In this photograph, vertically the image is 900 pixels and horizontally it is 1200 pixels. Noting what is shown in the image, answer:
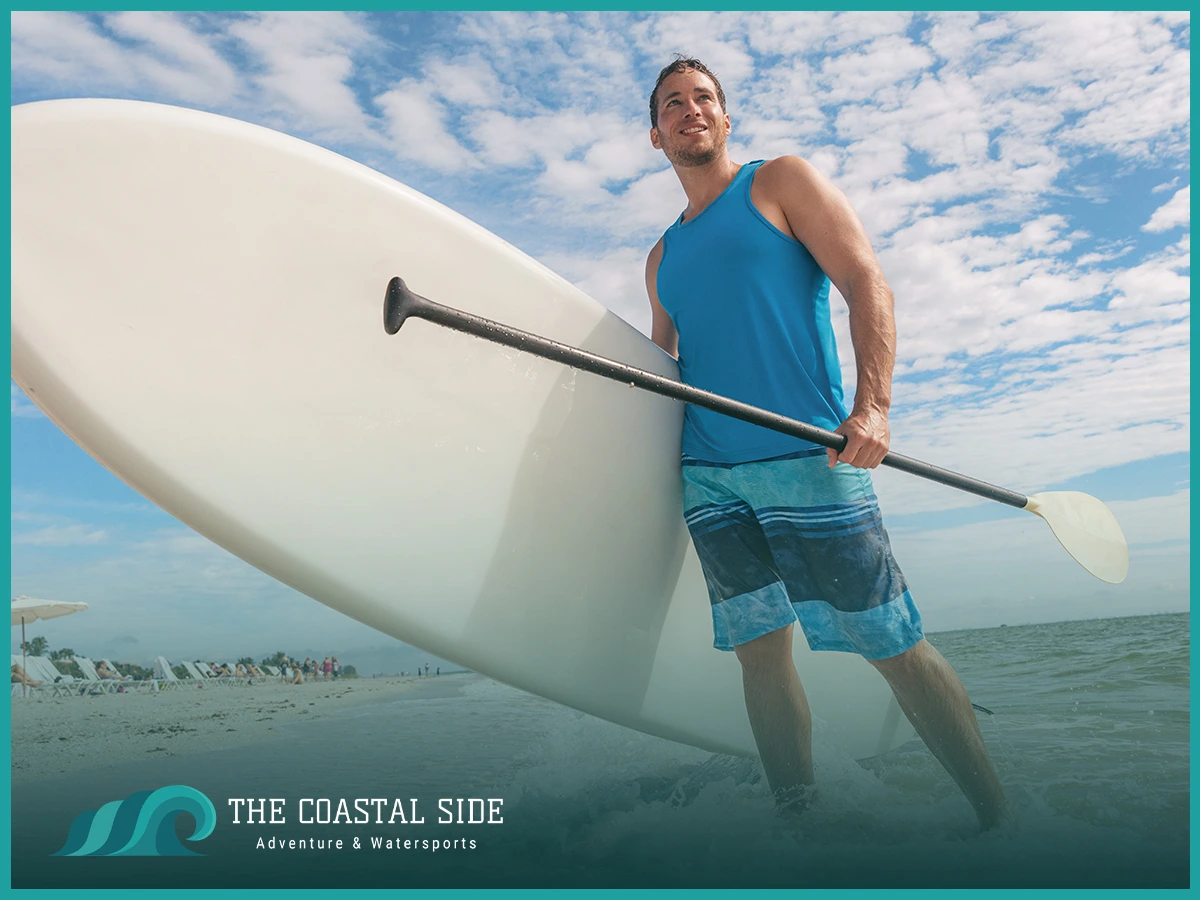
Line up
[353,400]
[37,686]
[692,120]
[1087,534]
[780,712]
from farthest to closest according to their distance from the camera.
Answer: [37,686] < [1087,534] < [692,120] < [780,712] < [353,400]

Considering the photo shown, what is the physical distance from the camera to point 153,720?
4.10m

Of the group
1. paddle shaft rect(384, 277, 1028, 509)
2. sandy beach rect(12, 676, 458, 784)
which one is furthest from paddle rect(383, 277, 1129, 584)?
sandy beach rect(12, 676, 458, 784)

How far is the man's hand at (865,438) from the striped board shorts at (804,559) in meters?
0.11

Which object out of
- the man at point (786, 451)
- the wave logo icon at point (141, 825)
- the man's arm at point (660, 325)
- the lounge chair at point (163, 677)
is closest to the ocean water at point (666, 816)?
the wave logo icon at point (141, 825)

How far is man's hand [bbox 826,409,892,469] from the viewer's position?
4.99ft

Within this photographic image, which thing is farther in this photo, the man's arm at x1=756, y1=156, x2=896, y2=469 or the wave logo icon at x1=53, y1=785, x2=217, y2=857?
the wave logo icon at x1=53, y1=785, x2=217, y2=857

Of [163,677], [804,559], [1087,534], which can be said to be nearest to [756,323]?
[804,559]

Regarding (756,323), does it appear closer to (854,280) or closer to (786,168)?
(854,280)

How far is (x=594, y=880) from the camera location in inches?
58.4

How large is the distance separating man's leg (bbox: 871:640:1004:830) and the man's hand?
41 cm

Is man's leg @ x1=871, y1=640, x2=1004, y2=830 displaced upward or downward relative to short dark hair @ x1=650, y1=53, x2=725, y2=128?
downward

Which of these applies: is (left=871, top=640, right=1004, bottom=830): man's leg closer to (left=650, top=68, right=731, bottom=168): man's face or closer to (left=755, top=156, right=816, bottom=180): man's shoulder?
(left=755, top=156, right=816, bottom=180): man's shoulder

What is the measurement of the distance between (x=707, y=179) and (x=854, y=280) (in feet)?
1.62

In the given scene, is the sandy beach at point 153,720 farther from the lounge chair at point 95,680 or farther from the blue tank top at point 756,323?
the blue tank top at point 756,323
